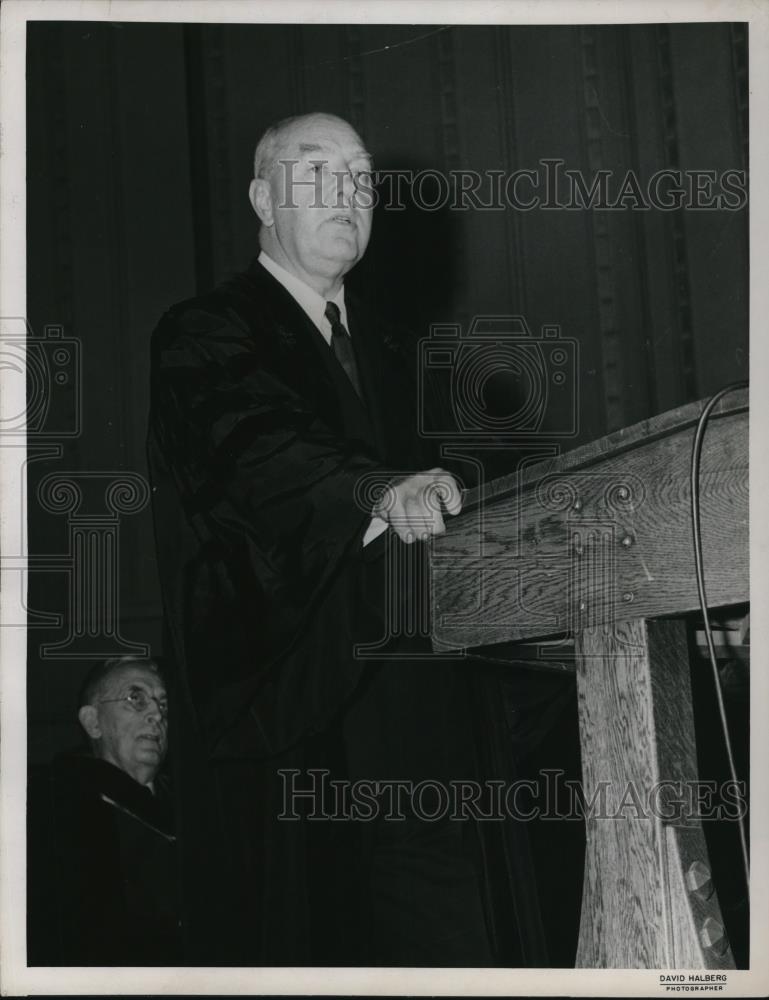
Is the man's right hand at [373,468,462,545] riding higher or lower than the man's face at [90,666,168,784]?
higher

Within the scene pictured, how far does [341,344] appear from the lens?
6.61 ft

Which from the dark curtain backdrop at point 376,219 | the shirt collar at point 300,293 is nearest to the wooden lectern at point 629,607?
the dark curtain backdrop at point 376,219

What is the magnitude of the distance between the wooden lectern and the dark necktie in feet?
1.01

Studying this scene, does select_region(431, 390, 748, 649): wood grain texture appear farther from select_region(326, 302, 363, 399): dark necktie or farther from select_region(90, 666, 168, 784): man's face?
select_region(90, 666, 168, 784): man's face

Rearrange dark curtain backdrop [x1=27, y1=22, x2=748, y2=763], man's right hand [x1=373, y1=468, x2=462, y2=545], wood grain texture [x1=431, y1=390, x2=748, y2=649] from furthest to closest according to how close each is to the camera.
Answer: dark curtain backdrop [x1=27, y1=22, x2=748, y2=763]
man's right hand [x1=373, y1=468, x2=462, y2=545]
wood grain texture [x1=431, y1=390, x2=748, y2=649]

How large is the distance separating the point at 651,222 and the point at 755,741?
78 centimetres

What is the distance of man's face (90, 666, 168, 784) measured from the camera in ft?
6.37

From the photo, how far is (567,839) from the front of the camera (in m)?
1.88

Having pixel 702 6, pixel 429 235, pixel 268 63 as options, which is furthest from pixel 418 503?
pixel 702 6

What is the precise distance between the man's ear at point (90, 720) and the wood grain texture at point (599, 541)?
0.52 meters

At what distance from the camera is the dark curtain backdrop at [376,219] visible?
197 cm

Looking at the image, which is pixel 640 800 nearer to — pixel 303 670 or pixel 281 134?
pixel 303 670

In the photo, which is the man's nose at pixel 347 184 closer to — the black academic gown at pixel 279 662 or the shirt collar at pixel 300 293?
the shirt collar at pixel 300 293

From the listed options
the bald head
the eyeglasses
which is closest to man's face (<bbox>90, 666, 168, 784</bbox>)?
the eyeglasses
